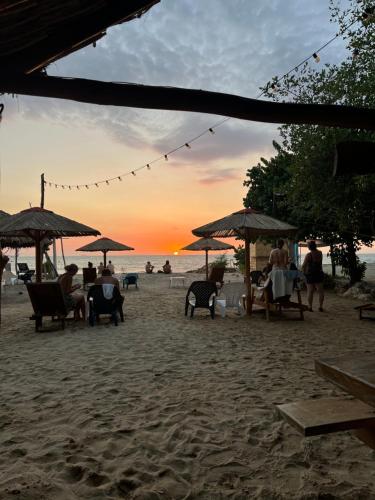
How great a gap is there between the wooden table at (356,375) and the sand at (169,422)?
0.63 meters

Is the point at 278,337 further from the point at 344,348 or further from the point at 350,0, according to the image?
the point at 350,0

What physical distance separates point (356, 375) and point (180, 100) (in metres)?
1.95

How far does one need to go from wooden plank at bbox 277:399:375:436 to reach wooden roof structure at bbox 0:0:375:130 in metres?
1.94

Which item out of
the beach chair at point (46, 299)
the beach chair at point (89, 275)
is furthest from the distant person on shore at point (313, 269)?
the beach chair at point (89, 275)

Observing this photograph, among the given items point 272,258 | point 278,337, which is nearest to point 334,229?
point 272,258

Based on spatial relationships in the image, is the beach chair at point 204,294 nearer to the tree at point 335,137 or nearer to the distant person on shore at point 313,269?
the distant person on shore at point 313,269

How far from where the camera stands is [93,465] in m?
2.49

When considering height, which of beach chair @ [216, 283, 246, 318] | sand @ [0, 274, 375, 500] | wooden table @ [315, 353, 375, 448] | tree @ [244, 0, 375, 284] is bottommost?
sand @ [0, 274, 375, 500]

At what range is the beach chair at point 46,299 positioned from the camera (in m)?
7.17

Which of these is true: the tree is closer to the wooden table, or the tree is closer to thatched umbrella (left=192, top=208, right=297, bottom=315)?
thatched umbrella (left=192, top=208, right=297, bottom=315)

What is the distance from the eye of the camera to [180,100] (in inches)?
96.9

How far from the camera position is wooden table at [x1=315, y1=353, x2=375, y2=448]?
1.56 m

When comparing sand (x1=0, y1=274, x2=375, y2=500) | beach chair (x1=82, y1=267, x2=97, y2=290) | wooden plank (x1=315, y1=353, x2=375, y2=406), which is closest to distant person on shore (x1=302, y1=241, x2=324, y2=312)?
sand (x1=0, y1=274, x2=375, y2=500)

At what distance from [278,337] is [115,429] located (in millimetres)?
4220
